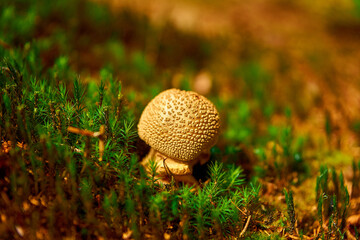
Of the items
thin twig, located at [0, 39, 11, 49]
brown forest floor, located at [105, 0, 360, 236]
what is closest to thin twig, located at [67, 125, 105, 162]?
thin twig, located at [0, 39, 11, 49]

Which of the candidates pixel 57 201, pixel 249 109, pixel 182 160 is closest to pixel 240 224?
pixel 182 160

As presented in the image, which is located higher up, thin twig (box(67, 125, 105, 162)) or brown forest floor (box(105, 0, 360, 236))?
brown forest floor (box(105, 0, 360, 236))

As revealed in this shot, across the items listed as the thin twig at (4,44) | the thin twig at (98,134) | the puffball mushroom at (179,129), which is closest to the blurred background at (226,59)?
the thin twig at (4,44)

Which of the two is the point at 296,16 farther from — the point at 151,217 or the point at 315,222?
the point at 151,217

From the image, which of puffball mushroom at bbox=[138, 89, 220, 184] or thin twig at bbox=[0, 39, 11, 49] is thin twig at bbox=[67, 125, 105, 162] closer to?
puffball mushroom at bbox=[138, 89, 220, 184]

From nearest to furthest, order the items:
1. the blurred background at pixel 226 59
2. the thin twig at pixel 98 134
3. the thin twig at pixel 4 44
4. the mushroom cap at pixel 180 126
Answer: the thin twig at pixel 98 134, the mushroom cap at pixel 180 126, the thin twig at pixel 4 44, the blurred background at pixel 226 59

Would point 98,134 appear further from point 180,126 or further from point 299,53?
point 299,53

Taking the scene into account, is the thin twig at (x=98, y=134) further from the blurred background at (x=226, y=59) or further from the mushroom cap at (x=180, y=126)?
the blurred background at (x=226, y=59)

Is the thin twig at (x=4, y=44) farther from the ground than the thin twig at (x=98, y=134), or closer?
farther from the ground

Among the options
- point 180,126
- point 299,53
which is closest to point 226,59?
point 299,53
